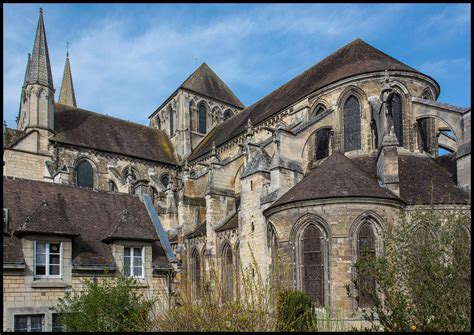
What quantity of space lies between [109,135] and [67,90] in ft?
70.1

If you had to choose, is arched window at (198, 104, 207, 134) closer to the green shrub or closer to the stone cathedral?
the stone cathedral

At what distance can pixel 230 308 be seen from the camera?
8555 mm

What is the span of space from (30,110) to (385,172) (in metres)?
21.4

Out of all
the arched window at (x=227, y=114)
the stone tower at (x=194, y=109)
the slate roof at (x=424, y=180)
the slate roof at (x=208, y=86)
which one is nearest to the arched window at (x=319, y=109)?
the slate roof at (x=424, y=180)

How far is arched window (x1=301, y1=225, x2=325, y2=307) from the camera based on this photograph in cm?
1559

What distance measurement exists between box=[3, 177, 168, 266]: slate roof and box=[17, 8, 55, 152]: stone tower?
1461cm

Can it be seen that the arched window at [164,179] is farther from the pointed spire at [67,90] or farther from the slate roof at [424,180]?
the pointed spire at [67,90]

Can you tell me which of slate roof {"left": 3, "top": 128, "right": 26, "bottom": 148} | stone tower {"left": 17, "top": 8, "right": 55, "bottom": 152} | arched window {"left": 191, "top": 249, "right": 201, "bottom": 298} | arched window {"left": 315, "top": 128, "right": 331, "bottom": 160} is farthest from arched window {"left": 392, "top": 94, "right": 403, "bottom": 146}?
slate roof {"left": 3, "top": 128, "right": 26, "bottom": 148}

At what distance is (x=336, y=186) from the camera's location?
628 inches

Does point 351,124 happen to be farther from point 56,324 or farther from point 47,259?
point 56,324

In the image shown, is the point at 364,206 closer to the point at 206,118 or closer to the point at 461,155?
the point at 461,155

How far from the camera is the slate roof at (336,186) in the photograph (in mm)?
15680

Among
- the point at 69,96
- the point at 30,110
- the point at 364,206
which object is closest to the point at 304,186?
the point at 364,206

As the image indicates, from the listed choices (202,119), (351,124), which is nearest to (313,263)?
(351,124)
